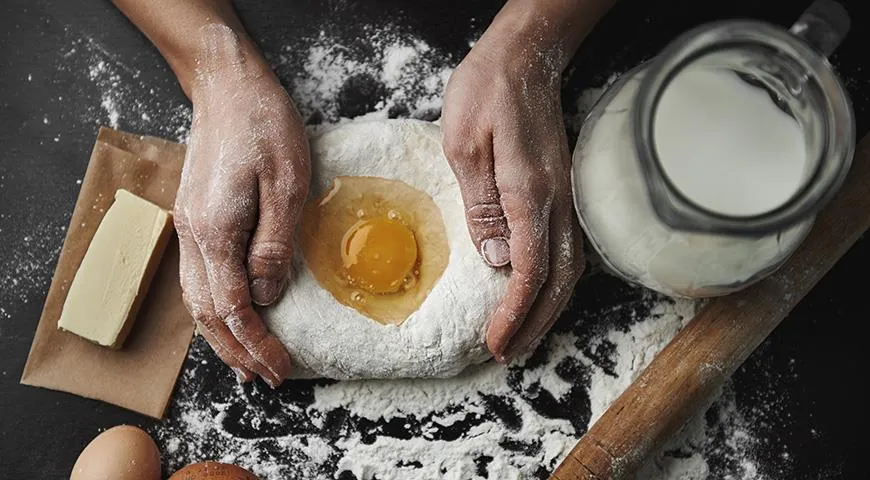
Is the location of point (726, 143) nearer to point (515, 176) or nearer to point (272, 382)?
point (515, 176)

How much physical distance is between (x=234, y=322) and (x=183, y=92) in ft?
1.52

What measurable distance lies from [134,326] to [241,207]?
355mm

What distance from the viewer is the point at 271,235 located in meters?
1.21

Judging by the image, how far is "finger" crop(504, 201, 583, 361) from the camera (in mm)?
1238

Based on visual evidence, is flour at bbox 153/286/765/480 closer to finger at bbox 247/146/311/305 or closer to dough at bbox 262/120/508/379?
dough at bbox 262/120/508/379

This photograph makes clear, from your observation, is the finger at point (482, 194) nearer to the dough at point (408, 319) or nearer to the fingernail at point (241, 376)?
the dough at point (408, 319)

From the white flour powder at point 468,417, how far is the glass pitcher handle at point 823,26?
48cm

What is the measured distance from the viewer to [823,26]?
104cm

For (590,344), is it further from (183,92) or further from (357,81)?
(183,92)

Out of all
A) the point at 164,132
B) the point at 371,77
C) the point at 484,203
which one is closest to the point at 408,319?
the point at 484,203

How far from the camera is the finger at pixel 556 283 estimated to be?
4.06 feet

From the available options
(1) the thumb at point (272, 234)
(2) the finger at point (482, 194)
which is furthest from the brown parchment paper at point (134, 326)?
(2) the finger at point (482, 194)

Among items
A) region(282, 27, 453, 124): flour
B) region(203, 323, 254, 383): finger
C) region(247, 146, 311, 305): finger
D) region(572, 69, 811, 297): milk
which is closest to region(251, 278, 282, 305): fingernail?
region(247, 146, 311, 305): finger

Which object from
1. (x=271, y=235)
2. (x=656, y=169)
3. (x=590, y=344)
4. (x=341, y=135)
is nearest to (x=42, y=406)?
(x=271, y=235)
